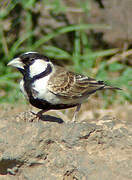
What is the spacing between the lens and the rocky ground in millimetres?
4203

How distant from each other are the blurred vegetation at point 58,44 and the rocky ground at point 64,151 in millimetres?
3980

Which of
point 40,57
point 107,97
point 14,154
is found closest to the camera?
point 14,154

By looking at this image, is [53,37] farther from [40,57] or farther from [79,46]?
[40,57]

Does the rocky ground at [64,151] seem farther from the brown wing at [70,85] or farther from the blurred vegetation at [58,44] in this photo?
the blurred vegetation at [58,44]

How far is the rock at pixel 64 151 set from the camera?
13.8ft

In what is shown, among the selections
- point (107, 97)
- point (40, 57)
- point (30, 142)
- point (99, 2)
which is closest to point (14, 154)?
point (30, 142)

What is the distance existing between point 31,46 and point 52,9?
0.91 m

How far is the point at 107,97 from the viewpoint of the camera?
8688 millimetres

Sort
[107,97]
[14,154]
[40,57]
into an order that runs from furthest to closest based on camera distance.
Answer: [107,97] < [40,57] < [14,154]

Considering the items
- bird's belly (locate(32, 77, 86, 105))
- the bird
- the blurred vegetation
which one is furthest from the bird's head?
the blurred vegetation

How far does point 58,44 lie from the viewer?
9023 mm

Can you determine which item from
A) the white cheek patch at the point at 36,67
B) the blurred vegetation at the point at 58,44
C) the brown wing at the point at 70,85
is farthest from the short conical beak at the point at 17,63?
the blurred vegetation at the point at 58,44

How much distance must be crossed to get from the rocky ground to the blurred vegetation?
3.98 meters

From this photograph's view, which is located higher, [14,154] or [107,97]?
[14,154]
